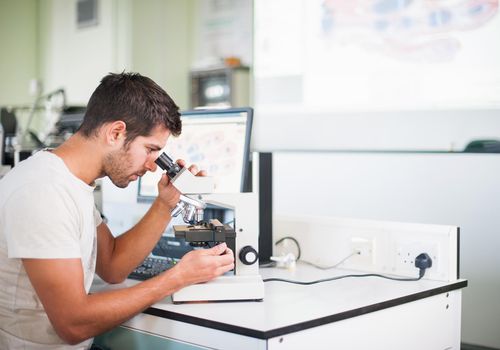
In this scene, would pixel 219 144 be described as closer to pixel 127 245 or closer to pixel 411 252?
pixel 127 245

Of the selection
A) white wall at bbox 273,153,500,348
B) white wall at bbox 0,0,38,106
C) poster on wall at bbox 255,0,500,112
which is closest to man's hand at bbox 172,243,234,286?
white wall at bbox 273,153,500,348

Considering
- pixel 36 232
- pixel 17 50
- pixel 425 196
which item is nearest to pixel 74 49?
pixel 17 50

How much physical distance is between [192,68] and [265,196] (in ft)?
10.5

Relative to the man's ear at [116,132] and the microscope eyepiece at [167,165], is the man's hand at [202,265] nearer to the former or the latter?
the microscope eyepiece at [167,165]

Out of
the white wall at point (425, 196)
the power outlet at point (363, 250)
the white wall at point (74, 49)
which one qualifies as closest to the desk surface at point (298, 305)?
the power outlet at point (363, 250)

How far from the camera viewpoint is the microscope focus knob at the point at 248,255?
1602mm

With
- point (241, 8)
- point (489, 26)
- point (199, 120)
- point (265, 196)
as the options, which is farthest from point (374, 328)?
point (241, 8)

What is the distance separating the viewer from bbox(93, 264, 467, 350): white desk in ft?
4.38

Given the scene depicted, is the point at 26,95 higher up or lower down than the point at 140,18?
lower down

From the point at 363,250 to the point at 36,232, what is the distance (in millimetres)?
984

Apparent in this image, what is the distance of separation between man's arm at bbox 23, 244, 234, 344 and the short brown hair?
1.04 feet

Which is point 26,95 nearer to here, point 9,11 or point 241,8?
point 9,11

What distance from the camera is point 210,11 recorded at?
509 cm

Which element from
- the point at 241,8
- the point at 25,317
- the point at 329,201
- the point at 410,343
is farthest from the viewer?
the point at 241,8
